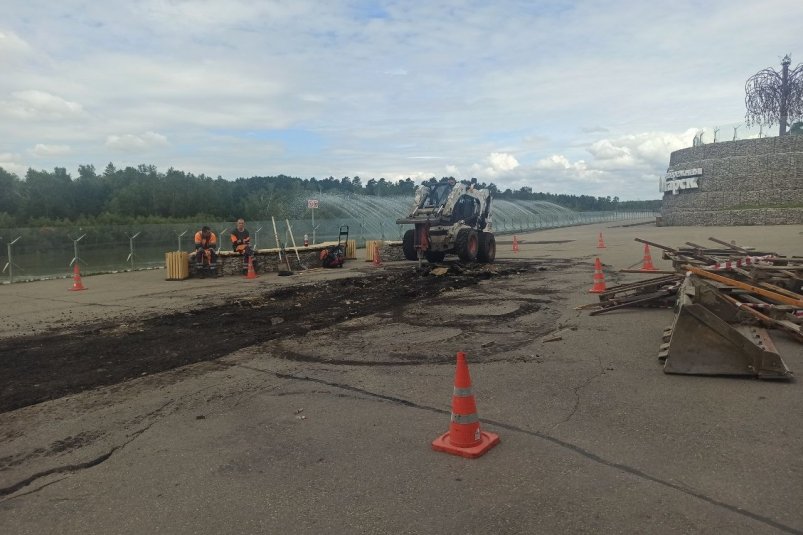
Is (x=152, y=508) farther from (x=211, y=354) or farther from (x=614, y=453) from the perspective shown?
(x=211, y=354)

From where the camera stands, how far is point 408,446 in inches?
169

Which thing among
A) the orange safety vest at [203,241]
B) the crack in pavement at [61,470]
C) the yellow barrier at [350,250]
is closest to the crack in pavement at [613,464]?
the crack in pavement at [61,470]

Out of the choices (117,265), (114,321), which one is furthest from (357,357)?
(117,265)

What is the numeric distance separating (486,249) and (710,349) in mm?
13778

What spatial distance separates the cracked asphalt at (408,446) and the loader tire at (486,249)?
11.7 m

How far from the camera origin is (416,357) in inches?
275

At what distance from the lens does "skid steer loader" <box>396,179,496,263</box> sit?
1858 centimetres

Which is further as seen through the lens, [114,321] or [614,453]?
[114,321]

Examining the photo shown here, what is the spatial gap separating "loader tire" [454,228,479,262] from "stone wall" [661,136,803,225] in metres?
32.2

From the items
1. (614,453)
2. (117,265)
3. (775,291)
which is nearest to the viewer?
(614,453)

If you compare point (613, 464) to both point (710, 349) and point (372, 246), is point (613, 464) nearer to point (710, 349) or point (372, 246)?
point (710, 349)

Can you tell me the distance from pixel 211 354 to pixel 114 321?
3.83 meters

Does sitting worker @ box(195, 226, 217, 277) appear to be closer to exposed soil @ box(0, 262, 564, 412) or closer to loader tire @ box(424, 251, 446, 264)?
exposed soil @ box(0, 262, 564, 412)

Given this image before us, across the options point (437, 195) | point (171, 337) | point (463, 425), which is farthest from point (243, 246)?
point (463, 425)
